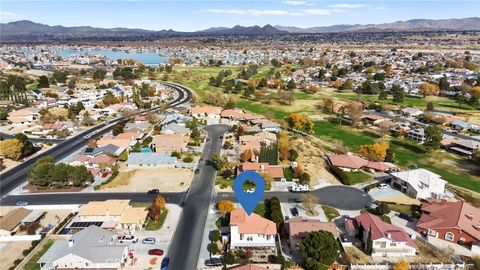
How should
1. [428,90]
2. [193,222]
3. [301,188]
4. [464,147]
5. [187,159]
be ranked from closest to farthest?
1. [193,222]
2. [301,188]
3. [187,159]
4. [464,147]
5. [428,90]

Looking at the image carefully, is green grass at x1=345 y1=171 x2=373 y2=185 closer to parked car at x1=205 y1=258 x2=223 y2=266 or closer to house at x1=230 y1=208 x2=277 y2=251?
house at x1=230 y1=208 x2=277 y2=251

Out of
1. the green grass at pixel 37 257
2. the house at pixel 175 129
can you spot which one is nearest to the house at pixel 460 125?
the house at pixel 175 129

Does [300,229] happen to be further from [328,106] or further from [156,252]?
[328,106]

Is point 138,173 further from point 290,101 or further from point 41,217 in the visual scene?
point 290,101

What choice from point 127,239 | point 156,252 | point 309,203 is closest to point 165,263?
point 156,252

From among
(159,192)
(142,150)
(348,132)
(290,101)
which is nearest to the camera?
(159,192)

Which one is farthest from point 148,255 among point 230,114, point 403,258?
point 230,114
